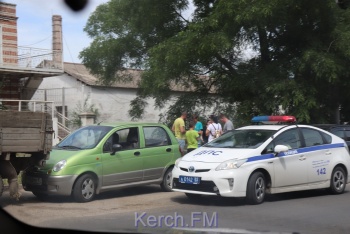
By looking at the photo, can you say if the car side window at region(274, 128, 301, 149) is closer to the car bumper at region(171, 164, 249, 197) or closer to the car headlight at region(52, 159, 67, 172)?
the car bumper at region(171, 164, 249, 197)

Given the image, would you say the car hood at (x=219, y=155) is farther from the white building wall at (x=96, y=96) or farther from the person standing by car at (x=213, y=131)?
the white building wall at (x=96, y=96)

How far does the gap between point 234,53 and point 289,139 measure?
8673 mm

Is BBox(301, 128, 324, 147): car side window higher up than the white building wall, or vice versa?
the white building wall

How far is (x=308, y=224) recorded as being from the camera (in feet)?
24.2

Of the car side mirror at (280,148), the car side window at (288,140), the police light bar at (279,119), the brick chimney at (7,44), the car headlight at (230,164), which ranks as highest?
the brick chimney at (7,44)

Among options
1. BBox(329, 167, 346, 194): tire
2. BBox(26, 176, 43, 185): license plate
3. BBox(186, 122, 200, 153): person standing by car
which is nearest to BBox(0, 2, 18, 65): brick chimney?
BBox(186, 122, 200, 153): person standing by car

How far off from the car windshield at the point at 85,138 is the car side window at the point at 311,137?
396 centimetres

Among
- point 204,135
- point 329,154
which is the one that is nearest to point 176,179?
point 329,154

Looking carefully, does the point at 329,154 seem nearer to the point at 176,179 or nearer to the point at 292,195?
the point at 292,195

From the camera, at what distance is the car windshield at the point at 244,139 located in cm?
948

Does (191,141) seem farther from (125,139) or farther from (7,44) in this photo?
(7,44)

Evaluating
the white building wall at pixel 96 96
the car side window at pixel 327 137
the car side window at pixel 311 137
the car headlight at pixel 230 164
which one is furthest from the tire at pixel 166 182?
the white building wall at pixel 96 96

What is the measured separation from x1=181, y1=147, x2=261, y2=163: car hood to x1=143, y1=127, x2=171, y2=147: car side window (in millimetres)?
1553

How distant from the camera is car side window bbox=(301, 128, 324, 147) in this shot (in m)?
10.1
